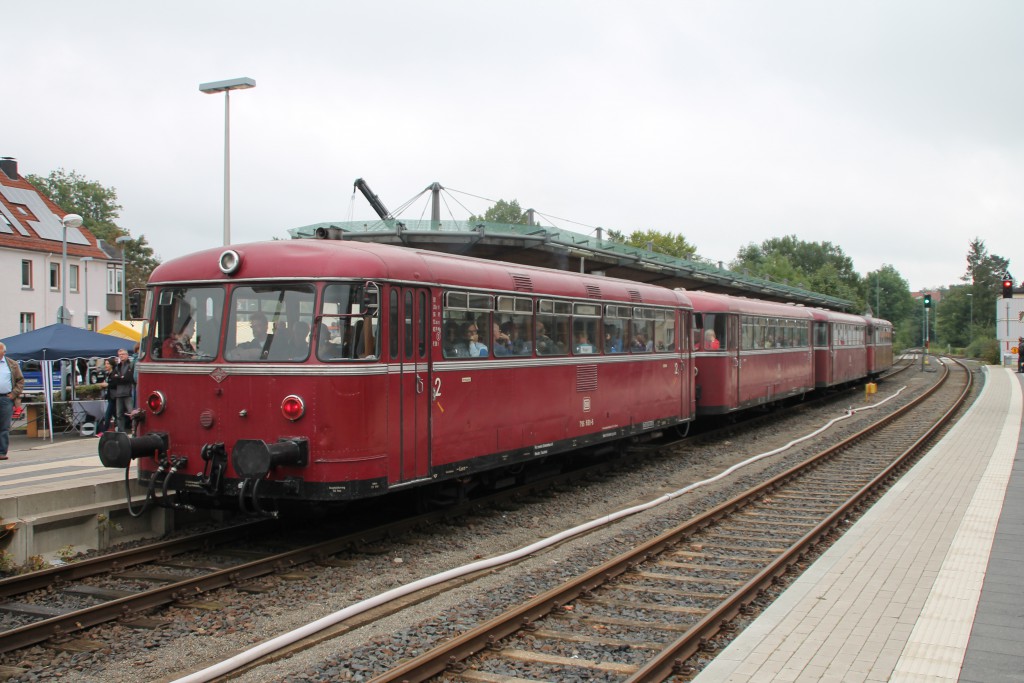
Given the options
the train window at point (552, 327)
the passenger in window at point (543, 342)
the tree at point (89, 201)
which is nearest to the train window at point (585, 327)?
the train window at point (552, 327)

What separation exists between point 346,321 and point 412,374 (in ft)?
3.17

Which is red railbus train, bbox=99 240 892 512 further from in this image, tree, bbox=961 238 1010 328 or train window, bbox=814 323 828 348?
tree, bbox=961 238 1010 328

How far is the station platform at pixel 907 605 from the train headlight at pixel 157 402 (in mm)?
5918

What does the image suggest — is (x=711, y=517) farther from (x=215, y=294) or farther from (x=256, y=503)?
(x=215, y=294)

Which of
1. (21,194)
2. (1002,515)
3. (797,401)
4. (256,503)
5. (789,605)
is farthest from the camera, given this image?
(21,194)

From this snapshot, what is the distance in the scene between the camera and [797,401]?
1168 inches

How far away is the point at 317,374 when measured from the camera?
828 cm

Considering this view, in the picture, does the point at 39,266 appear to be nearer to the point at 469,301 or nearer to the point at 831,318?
the point at 831,318

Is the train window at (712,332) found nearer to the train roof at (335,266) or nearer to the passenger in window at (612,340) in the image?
the passenger in window at (612,340)

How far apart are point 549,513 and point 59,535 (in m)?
5.51

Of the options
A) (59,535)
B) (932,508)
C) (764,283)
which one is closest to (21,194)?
(764,283)

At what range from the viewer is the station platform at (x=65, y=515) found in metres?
8.45

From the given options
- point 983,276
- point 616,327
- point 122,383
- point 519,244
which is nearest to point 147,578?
point 122,383

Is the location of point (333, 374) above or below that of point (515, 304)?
below
